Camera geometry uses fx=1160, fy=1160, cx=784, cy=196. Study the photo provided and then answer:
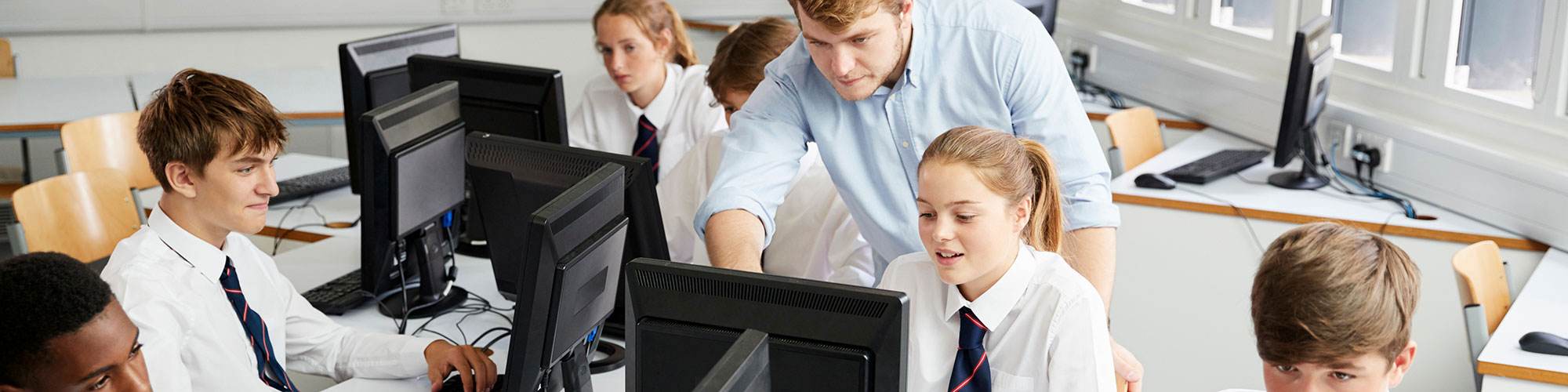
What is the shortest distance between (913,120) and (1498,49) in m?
1.94

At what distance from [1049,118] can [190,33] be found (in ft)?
13.8

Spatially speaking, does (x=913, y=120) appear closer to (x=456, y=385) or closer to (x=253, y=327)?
(x=456, y=385)

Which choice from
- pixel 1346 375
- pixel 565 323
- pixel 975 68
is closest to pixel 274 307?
pixel 565 323

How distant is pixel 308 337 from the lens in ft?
6.26

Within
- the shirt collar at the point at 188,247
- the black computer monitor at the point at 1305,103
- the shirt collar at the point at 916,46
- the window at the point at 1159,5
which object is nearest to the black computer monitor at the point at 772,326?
the shirt collar at the point at 916,46

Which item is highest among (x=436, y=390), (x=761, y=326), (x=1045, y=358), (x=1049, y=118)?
(x=1049, y=118)

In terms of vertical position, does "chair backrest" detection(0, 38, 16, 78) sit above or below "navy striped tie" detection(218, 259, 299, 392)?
above

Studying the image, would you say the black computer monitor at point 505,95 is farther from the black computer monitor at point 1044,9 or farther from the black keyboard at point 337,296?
the black computer monitor at point 1044,9

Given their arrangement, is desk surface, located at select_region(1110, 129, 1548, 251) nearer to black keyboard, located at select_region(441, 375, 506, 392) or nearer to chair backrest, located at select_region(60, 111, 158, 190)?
black keyboard, located at select_region(441, 375, 506, 392)

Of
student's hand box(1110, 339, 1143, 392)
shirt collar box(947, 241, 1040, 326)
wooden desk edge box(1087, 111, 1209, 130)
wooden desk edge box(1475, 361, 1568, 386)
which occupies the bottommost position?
wooden desk edge box(1475, 361, 1568, 386)

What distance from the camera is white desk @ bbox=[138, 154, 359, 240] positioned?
2756 millimetres

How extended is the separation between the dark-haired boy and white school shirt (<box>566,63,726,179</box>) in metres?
1.67

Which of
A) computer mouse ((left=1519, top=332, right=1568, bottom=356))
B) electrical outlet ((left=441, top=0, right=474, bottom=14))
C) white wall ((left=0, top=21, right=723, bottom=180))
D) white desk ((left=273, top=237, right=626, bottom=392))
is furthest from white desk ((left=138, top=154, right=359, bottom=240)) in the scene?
computer mouse ((left=1519, top=332, right=1568, bottom=356))

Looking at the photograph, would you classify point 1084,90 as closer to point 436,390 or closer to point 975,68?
point 975,68
